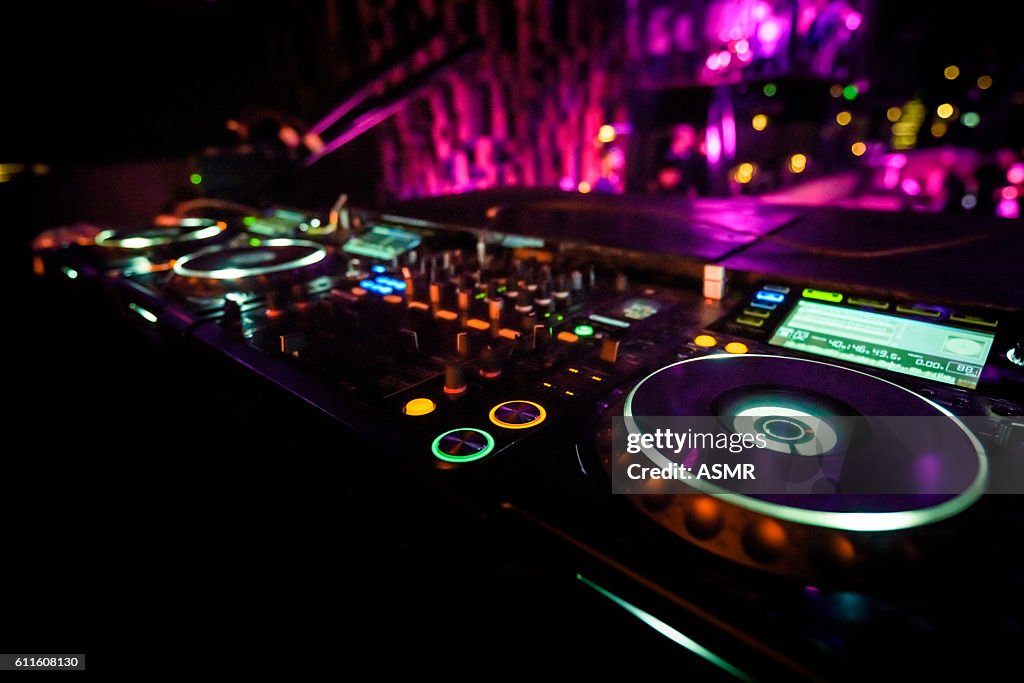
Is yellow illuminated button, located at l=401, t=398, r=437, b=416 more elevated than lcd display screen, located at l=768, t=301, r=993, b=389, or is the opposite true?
lcd display screen, located at l=768, t=301, r=993, b=389

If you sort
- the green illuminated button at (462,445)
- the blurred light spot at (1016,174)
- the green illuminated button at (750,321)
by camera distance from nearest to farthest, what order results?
the green illuminated button at (462,445) < the green illuminated button at (750,321) < the blurred light spot at (1016,174)

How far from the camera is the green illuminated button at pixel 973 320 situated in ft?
2.20

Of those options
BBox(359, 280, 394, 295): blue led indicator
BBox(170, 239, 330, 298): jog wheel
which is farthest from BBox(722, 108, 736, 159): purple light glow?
BBox(359, 280, 394, 295): blue led indicator

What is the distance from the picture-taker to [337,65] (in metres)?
3.64

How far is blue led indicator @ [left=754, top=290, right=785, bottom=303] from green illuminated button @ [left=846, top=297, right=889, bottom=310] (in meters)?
0.09

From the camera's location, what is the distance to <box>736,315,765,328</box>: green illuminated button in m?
0.77

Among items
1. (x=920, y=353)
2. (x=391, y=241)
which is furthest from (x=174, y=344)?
(x=920, y=353)

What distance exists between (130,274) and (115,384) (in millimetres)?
451

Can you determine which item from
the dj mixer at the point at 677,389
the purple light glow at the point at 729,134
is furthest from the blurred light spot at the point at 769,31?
the dj mixer at the point at 677,389

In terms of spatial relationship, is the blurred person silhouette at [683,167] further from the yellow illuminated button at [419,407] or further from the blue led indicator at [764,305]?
the yellow illuminated button at [419,407]

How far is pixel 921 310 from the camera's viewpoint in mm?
721

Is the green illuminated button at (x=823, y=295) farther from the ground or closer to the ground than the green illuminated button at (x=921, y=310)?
farther from the ground

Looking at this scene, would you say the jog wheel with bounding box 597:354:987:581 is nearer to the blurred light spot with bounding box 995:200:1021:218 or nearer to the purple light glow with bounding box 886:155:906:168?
the blurred light spot with bounding box 995:200:1021:218

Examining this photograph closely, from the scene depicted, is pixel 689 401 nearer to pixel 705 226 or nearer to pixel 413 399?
pixel 413 399
